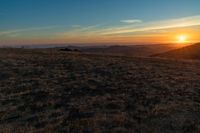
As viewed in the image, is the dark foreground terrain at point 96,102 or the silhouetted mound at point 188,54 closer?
the dark foreground terrain at point 96,102

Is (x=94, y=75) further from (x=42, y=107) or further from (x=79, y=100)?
(x=42, y=107)

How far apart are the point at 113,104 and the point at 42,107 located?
308 cm

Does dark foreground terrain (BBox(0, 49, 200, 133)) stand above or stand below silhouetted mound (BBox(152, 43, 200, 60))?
above

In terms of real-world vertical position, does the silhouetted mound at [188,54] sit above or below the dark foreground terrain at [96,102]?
below

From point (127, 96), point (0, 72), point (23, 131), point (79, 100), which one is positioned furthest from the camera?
point (0, 72)

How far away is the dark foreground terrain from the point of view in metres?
8.96

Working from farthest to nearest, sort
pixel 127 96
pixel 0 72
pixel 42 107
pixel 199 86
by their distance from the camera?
pixel 0 72, pixel 199 86, pixel 127 96, pixel 42 107

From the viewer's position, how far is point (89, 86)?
14508mm

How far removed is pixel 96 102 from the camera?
11539 millimetres

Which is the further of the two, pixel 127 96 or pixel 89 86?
pixel 89 86

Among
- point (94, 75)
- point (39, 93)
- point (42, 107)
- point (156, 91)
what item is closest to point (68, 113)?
point (42, 107)

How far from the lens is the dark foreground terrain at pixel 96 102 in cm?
896

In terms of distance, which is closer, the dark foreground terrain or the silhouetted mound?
the dark foreground terrain

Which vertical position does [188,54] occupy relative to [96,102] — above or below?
below
